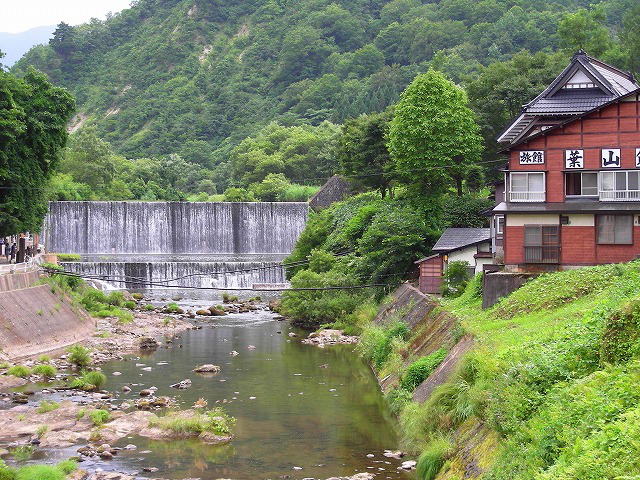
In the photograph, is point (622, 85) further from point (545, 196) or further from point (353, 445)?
point (353, 445)

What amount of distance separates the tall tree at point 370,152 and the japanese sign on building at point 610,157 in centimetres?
2841

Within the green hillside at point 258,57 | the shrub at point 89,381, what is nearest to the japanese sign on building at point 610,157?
the shrub at point 89,381

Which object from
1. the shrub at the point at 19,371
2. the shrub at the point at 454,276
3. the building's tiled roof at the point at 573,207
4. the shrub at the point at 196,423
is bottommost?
the shrub at the point at 196,423

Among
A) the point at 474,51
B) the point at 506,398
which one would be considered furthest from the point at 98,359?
the point at 474,51

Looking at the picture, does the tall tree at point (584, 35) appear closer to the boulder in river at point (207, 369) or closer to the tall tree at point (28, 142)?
the tall tree at point (28, 142)

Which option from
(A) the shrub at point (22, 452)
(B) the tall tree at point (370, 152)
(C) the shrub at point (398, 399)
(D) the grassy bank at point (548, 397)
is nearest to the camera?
(D) the grassy bank at point (548, 397)

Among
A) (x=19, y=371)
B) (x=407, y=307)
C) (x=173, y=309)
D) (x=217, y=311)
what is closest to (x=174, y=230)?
(x=217, y=311)

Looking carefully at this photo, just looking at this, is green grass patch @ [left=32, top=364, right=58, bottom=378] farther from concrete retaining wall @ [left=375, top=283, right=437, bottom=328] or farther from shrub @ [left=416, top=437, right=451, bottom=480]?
shrub @ [left=416, top=437, right=451, bottom=480]

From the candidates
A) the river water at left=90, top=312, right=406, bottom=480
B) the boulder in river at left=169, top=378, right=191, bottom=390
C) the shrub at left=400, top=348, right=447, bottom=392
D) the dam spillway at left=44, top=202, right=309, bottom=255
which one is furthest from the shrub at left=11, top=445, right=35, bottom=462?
the dam spillway at left=44, top=202, right=309, bottom=255

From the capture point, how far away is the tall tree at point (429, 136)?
155 ft

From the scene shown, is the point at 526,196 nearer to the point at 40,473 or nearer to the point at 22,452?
the point at 22,452

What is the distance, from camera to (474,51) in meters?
128

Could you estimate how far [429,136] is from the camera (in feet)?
156

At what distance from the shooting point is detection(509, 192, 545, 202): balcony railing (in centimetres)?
3192
